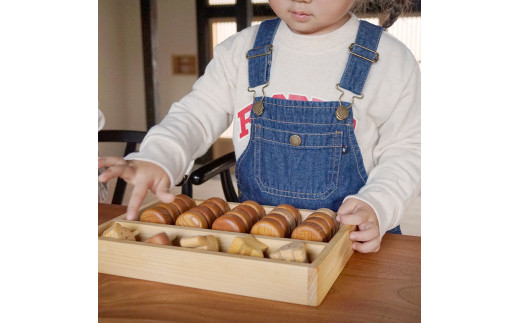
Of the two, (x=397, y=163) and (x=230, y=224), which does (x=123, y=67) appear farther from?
(x=230, y=224)

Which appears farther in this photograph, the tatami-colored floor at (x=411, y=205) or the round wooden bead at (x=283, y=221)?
the tatami-colored floor at (x=411, y=205)

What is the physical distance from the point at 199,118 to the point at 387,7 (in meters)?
0.49

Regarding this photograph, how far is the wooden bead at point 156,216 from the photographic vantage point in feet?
2.42

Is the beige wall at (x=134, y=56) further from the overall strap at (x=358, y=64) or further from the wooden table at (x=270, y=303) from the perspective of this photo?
the wooden table at (x=270, y=303)

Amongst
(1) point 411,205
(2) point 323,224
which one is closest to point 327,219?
(2) point 323,224

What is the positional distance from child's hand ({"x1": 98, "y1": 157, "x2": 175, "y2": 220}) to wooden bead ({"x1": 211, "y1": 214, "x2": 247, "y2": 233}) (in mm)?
77

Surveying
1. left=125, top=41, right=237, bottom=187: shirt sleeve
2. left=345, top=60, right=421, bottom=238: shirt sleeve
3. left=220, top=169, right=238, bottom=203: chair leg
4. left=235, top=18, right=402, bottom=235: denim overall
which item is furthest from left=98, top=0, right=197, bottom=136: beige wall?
left=345, top=60, right=421, bottom=238: shirt sleeve

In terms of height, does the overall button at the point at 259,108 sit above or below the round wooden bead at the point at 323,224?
above

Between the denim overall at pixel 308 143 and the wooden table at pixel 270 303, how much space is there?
35 cm

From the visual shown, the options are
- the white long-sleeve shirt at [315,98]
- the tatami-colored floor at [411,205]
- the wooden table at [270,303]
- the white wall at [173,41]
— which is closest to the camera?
the wooden table at [270,303]

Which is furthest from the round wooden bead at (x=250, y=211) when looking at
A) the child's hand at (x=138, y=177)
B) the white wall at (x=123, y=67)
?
the white wall at (x=123, y=67)

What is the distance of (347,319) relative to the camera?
0.54 m
